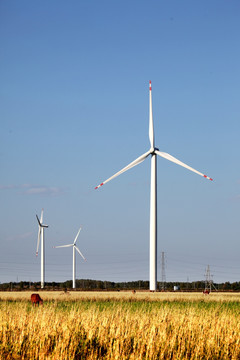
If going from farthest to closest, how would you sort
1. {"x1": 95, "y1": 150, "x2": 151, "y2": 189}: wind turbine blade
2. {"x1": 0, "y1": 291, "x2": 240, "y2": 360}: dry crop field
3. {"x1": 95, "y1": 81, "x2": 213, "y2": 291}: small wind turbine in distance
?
1. {"x1": 95, "y1": 150, "x2": 151, "y2": 189}: wind turbine blade
2. {"x1": 95, "y1": 81, "x2": 213, "y2": 291}: small wind turbine in distance
3. {"x1": 0, "y1": 291, "x2": 240, "y2": 360}: dry crop field

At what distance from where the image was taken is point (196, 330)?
23.1 m

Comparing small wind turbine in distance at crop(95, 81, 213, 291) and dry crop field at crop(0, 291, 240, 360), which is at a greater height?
small wind turbine in distance at crop(95, 81, 213, 291)

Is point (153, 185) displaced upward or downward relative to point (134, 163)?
downward

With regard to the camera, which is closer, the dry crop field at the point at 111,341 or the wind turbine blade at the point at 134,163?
the dry crop field at the point at 111,341

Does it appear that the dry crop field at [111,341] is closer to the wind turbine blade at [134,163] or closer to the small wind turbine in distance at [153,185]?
the small wind turbine in distance at [153,185]

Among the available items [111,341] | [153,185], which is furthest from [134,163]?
[111,341]

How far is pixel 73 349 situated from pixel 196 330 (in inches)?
233

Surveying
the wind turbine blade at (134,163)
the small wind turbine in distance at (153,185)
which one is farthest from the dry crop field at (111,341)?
the wind turbine blade at (134,163)

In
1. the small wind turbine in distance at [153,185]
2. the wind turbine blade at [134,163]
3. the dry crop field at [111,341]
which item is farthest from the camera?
the wind turbine blade at [134,163]

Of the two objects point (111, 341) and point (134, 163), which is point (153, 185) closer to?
point (134, 163)


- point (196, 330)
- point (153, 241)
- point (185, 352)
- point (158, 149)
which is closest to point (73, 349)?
point (185, 352)

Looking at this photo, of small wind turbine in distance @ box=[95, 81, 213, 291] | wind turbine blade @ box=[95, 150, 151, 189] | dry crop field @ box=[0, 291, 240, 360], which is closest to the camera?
dry crop field @ box=[0, 291, 240, 360]

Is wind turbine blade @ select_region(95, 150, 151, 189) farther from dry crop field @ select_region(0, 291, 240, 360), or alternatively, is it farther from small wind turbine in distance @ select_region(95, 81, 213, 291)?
dry crop field @ select_region(0, 291, 240, 360)

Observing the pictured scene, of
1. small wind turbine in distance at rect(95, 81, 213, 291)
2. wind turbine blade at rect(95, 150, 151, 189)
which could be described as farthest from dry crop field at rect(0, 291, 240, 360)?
wind turbine blade at rect(95, 150, 151, 189)
